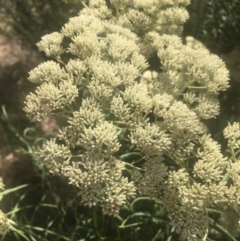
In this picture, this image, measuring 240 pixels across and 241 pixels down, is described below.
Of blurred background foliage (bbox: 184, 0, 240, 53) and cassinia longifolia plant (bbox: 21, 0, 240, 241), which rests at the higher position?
blurred background foliage (bbox: 184, 0, 240, 53)

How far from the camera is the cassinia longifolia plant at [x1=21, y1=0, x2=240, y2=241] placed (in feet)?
3.13

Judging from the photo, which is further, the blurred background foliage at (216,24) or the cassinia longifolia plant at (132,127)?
the blurred background foliage at (216,24)

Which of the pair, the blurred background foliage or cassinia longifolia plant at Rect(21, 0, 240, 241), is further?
the blurred background foliage

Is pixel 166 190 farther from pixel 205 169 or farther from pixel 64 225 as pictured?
pixel 64 225

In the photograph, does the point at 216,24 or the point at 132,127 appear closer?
the point at 132,127

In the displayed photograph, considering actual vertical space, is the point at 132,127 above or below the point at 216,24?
below

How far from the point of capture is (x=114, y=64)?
1097 mm

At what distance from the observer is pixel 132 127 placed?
0.99m

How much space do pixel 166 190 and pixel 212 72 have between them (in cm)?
35

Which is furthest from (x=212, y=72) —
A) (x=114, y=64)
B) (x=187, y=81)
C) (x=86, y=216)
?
(x=86, y=216)

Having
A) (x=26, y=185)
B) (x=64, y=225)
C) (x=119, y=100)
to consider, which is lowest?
(x=64, y=225)

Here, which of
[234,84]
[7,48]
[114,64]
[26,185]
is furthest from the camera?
[234,84]

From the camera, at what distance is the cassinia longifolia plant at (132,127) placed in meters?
0.95

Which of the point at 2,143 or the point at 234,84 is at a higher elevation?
the point at 234,84
